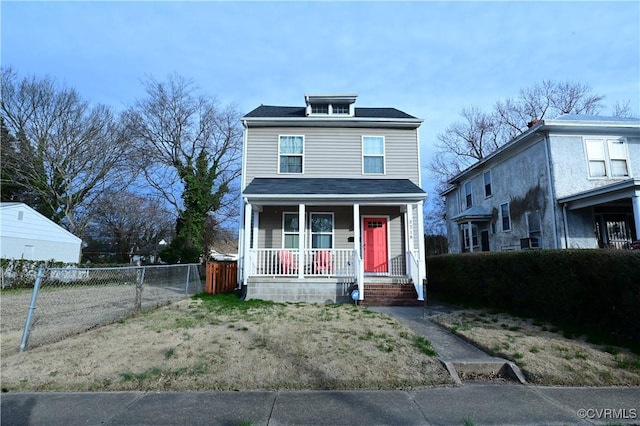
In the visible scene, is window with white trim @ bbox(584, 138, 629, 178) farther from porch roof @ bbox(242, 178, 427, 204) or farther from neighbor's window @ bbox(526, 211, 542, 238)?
porch roof @ bbox(242, 178, 427, 204)

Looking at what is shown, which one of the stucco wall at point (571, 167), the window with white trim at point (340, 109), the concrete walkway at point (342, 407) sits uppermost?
the window with white trim at point (340, 109)

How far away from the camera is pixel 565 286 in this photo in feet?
20.7

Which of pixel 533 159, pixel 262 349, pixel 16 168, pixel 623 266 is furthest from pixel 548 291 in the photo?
pixel 16 168

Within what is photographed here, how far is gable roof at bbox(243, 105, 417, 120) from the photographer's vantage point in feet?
43.1

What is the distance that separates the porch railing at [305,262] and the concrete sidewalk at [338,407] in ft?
21.1

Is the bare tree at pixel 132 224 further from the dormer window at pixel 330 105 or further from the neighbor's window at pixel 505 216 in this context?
the neighbor's window at pixel 505 216

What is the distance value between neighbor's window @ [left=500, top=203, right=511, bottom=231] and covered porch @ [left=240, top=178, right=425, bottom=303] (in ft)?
20.5

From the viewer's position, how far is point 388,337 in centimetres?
571

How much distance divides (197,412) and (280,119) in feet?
35.1

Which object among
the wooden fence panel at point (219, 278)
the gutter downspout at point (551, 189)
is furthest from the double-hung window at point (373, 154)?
the wooden fence panel at point (219, 278)

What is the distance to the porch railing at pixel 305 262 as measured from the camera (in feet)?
33.7

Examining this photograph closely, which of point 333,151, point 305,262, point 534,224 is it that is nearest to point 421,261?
point 305,262

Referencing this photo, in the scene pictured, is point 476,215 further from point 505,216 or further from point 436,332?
point 436,332

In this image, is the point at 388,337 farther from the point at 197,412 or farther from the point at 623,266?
the point at 623,266
